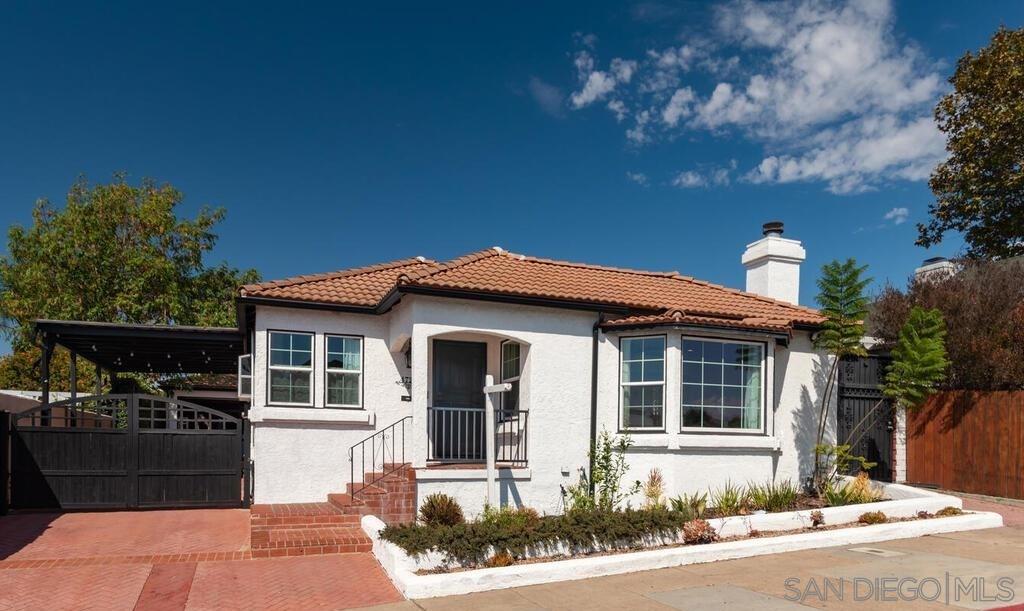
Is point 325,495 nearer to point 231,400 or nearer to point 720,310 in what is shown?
point 720,310

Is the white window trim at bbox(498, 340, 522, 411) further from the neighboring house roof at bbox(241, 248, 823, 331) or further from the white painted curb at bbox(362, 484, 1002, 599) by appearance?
the white painted curb at bbox(362, 484, 1002, 599)

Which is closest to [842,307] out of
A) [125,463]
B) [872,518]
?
[872,518]

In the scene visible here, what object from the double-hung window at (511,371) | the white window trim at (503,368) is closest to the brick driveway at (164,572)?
the white window trim at (503,368)

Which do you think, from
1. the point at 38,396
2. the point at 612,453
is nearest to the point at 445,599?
the point at 612,453

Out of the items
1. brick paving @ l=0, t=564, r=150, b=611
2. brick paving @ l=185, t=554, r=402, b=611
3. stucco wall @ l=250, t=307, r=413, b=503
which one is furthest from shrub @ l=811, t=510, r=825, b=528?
brick paving @ l=0, t=564, r=150, b=611

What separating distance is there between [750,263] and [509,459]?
7.02 meters

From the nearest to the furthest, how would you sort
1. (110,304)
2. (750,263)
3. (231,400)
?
1. (750,263)
2. (110,304)
3. (231,400)

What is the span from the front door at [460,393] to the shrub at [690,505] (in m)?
3.23

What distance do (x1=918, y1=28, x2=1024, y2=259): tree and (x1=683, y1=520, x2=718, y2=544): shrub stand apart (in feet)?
48.8

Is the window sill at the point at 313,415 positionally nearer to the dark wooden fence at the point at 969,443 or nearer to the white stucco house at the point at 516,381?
the white stucco house at the point at 516,381

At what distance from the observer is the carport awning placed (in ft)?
39.9

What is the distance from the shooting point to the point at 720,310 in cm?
1207

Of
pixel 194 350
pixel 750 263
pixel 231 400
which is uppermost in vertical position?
pixel 750 263

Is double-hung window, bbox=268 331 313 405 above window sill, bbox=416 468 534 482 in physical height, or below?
above
